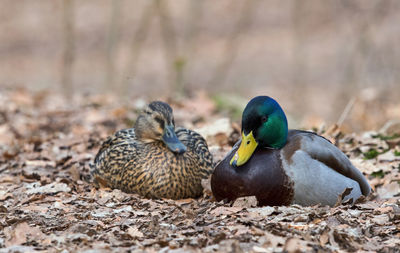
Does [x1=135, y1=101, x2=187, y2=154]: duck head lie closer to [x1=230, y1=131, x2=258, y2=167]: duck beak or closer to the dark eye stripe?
the dark eye stripe

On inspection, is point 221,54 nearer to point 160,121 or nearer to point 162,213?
point 160,121

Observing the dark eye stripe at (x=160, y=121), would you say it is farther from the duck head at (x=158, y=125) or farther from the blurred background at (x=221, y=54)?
the blurred background at (x=221, y=54)

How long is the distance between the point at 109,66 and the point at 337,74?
36.8ft

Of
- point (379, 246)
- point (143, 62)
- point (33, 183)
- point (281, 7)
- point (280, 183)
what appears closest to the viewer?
point (379, 246)

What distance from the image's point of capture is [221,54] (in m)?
23.9

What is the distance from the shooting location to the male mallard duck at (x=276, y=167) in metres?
4.45

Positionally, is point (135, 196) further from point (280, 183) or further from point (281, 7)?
point (281, 7)

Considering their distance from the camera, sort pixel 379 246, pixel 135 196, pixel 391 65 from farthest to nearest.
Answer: pixel 391 65, pixel 135 196, pixel 379 246

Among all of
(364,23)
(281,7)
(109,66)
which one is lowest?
(109,66)

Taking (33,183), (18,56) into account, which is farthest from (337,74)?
(33,183)

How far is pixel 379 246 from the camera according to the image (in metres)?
3.54

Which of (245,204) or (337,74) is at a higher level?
(337,74)

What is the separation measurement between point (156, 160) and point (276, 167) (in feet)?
3.70

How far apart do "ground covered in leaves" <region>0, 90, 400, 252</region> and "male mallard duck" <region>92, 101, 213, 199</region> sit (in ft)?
0.37
